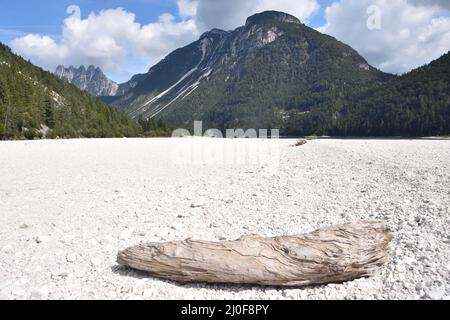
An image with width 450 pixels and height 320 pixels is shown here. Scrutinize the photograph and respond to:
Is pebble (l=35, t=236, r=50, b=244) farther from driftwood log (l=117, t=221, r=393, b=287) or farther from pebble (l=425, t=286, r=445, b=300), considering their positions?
pebble (l=425, t=286, r=445, b=300)

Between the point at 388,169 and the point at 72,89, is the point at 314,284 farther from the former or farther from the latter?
the point at 72,89

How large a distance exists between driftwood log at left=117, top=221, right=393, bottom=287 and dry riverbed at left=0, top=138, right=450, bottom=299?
19cm

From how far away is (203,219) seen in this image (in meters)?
8.98

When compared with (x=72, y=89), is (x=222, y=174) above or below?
below

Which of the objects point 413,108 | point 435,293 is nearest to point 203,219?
point 435,293

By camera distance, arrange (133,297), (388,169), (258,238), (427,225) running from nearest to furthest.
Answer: (133,297)
(258,238)
(427,225)
(388,169)

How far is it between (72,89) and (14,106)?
1943 inches

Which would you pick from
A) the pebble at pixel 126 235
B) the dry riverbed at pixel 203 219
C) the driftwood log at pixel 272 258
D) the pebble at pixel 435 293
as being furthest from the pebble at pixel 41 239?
the pebble at pixel 435 293

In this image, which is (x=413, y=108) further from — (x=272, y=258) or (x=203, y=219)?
(x=272, y=258)

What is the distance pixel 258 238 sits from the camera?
6.36 metres

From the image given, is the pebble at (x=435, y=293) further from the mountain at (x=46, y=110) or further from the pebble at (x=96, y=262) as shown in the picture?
the mountain at (x=46, y=110)

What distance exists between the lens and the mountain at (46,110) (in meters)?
70.3

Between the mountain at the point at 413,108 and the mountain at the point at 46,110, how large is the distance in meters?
74.7
